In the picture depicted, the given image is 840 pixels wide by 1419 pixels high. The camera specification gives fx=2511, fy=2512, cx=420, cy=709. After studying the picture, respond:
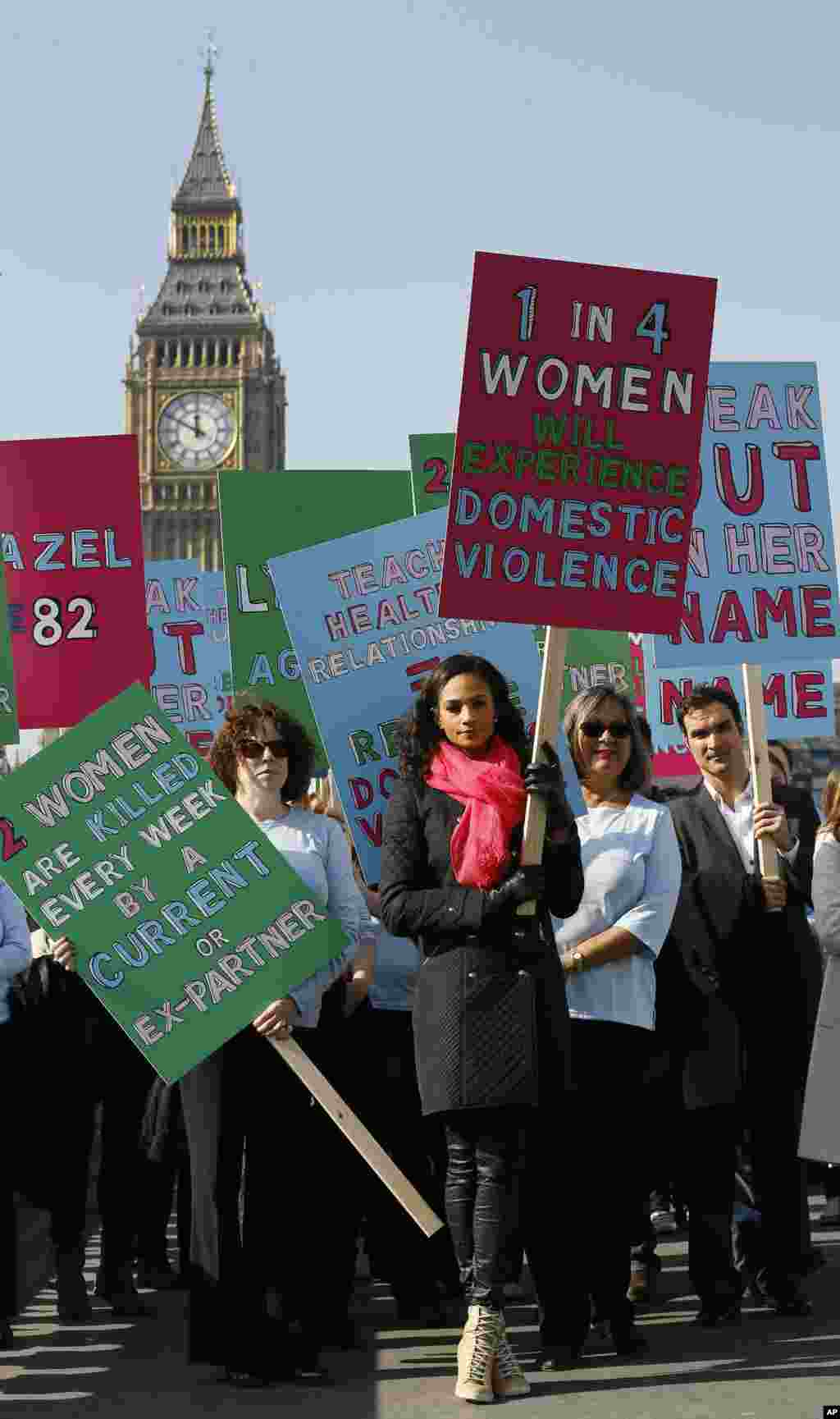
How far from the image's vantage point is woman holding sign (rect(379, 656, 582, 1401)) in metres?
6.09

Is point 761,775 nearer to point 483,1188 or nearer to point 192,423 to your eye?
point 483,1188

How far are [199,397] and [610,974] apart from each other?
91390mm

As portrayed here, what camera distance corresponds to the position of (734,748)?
741 centimetres

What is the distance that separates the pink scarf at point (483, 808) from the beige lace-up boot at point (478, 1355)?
1.03m

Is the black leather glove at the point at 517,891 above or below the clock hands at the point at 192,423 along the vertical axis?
below

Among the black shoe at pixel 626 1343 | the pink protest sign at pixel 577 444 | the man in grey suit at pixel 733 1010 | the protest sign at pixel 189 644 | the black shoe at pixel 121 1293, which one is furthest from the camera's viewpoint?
the protest sign at pixel 189 644

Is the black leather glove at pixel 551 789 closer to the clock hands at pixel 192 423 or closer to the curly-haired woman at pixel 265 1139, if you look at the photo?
the curly-haired woman at pixel 265 1139

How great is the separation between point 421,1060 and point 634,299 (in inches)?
82.5

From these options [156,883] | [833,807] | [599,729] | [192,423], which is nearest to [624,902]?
[599,729]

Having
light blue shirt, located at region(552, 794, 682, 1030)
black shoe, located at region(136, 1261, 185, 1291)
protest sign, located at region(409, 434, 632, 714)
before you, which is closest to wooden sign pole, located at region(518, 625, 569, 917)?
light blue shirt, located at region(552, 794, 682, 1030)

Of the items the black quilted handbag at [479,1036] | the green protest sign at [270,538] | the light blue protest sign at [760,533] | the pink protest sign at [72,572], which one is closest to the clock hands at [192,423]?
the green protest sign at [270,538]

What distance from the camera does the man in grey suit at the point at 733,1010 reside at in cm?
693

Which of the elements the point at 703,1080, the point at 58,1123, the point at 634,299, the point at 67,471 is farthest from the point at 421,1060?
the point at 67,471

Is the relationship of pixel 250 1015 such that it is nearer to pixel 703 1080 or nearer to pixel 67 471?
pixel 703 1080
